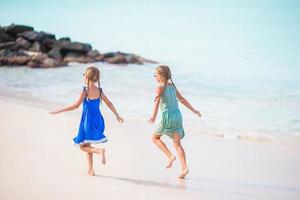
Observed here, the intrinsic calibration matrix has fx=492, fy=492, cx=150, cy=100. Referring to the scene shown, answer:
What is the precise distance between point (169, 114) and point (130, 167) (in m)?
0.82

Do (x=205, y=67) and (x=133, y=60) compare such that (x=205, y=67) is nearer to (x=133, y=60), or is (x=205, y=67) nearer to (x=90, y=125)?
(x=133, y=60)

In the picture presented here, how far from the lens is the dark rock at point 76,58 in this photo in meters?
25.8

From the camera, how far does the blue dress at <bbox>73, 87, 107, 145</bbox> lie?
17.9 feet

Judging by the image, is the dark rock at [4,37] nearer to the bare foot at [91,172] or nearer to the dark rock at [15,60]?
the dark rock at [15,60]

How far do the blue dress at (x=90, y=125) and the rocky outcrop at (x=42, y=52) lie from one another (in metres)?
17.6

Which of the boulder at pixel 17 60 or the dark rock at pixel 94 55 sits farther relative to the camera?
the dark rock at pixel 94 55

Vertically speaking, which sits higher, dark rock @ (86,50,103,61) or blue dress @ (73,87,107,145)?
dark rock @ (86,50,103,61)

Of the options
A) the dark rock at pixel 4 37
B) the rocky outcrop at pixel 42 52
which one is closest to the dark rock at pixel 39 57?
the rocky outcrop at pixel 42 52

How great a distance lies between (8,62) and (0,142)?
17870mm

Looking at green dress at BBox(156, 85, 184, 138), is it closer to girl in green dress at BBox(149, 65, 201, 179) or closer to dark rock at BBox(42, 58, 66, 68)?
girl in green dress at BBox(149, 65, 201, 179)

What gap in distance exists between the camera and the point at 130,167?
587 centimetres

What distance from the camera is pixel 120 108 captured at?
11586 millimetres

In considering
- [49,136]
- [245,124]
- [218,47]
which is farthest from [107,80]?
[218,47]

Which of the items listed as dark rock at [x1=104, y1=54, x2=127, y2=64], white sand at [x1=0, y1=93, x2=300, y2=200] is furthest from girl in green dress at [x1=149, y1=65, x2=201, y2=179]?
dark rock at [x1=104, y1=54, x2=127, y2=64]
